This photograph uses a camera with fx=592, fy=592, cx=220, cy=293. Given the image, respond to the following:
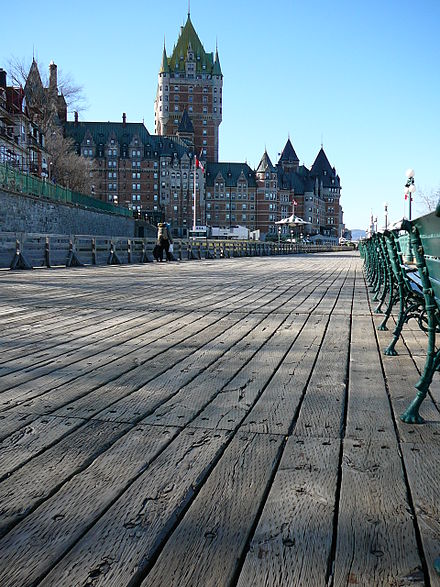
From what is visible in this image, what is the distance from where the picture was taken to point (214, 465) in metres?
2.35

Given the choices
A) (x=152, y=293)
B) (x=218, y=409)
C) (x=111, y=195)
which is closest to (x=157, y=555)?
(x=218, y=409)

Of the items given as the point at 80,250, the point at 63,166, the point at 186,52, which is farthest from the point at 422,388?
the point at 186,52

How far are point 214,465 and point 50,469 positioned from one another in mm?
637

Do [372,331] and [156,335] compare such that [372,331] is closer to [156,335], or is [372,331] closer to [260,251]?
[156,335]

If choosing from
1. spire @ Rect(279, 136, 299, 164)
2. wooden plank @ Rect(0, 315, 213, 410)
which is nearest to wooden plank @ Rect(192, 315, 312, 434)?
wooden plank @ Rect(0, 315, 213, 410)

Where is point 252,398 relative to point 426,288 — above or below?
below

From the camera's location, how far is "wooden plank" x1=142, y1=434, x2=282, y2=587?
159 cm

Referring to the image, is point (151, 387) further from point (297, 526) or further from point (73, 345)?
point (297, 526)

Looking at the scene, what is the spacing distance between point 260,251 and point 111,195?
73847mm

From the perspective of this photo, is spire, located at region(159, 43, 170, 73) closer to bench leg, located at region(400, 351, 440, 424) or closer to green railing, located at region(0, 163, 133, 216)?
green railing, located at region(0, 163, 133, 216)

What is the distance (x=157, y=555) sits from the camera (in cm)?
168

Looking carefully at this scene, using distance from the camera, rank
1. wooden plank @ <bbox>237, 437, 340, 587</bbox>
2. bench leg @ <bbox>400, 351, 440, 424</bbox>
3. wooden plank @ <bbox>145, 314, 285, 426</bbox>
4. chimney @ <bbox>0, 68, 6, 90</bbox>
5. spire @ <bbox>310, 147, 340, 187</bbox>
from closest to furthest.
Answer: wooden plank @ <bbox>237, 437, 340, 587</bbox> → bench leg @ <bbox>400, 351, 440, 424</bbox> → wooden plank @ <bbox>145, 314, 285, 426</bbox> → chimney @ <bbox>0, 68, 6, 90</bbox> → spire @ <bbox>310, 147, 340, 187</bbox>

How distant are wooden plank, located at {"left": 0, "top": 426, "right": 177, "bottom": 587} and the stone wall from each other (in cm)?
2590

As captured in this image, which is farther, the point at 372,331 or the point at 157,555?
the point at 372,331
